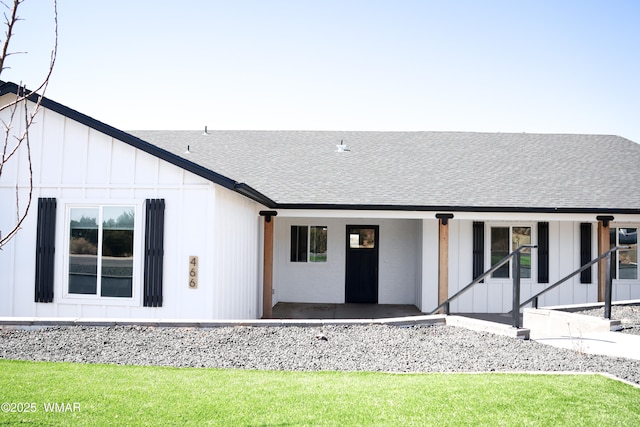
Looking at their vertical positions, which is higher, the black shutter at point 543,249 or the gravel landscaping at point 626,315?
the black shutter at point 543,249

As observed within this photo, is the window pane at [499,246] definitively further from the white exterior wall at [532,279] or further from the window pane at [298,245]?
the window pane at [298,245]

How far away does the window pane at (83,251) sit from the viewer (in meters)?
8.48

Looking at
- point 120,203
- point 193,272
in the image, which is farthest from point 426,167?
point 120,203

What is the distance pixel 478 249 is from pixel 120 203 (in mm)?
8416

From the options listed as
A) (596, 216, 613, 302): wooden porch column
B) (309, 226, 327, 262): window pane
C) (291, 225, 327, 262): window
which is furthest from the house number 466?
(596, 216, 613, 302): wooden porch column

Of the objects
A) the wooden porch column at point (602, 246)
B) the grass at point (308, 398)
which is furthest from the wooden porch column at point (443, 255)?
the grass at point (308, 398)

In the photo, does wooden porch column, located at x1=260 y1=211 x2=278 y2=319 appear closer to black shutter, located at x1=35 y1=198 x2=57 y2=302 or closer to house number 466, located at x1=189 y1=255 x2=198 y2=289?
house number 466, located at x1=189 y1=255 x2=198 y2=289

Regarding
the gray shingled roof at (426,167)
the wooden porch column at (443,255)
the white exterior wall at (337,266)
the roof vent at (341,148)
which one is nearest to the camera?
the wooden porch column at (443,255)

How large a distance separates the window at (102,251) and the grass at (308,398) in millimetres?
2863

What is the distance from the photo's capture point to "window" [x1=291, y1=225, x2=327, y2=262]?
14.1m

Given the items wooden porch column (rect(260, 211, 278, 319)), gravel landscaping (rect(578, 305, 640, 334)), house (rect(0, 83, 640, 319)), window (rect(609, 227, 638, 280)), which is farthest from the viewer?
window (rect(609, 227, 638, 280))

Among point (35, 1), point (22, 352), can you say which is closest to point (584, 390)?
point (35, 1)

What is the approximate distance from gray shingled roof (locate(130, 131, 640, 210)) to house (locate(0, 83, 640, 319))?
0.22ft

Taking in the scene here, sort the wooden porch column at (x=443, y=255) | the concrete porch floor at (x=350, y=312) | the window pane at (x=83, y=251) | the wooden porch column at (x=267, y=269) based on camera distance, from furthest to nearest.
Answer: the concrete porch floor at (x=350, y=312) < the wooden porch column at (x=443, y=255) < the wooden porch column at (x=267, y=269) < the window pane at (x=83, y=251)
